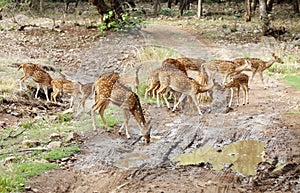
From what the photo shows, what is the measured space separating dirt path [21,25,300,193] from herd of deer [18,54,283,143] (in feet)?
1.41

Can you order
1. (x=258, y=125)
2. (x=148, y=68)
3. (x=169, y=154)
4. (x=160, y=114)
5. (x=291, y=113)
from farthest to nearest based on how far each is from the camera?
(x=148, y=68), (x=160, y=114), (x=291, y=113), (x=258, y=125), (x=169, y=154)

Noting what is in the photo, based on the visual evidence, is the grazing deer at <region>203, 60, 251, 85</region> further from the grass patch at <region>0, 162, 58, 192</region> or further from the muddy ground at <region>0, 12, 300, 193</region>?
the grass patch at <region>0, 162, 58, 192</region>

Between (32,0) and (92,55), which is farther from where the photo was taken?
(32,0)

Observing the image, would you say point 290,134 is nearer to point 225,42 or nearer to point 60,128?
point 60,128

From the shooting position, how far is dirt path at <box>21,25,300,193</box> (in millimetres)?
6957

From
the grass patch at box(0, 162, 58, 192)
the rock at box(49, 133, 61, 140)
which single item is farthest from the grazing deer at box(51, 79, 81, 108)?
the grass patch at box(0, 162, 58, 192)

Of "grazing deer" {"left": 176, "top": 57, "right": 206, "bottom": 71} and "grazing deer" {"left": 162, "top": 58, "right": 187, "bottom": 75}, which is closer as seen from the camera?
"grazing deer" {"left": 162, "top": 58, "right": 187, "bottom": 75}

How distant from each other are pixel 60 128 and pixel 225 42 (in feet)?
48.3

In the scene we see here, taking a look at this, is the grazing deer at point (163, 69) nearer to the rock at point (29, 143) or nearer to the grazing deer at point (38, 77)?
the grazing deer at point (38, 77)

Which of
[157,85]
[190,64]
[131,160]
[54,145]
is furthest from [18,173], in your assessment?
[190,64]

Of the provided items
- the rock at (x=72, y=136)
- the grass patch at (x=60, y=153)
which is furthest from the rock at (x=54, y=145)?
the rock at (x=72, y=136)

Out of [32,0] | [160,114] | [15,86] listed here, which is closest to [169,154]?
[160,114]

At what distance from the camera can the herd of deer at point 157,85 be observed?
948 centimetres

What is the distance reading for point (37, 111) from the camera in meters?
11.5
